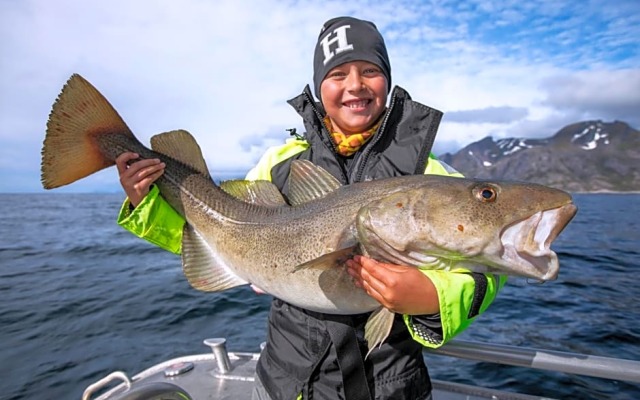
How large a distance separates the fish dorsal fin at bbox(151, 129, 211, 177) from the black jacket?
107 cm

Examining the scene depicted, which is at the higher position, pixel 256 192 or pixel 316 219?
pixel 256 192

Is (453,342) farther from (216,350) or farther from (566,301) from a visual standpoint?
(566,301)

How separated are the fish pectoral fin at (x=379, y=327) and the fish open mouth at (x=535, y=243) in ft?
2.24

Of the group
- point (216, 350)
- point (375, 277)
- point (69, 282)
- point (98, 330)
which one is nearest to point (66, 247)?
point (69, 282)

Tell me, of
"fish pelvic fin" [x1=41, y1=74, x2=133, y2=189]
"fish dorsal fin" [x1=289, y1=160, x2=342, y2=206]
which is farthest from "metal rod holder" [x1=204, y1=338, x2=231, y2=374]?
"fish dorsal fin" [x1=289, y1=160, x2=342, y2=206]

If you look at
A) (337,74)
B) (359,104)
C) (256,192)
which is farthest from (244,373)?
(337,74)

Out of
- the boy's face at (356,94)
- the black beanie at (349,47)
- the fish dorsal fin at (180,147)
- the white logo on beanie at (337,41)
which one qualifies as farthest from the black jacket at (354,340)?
the fish dorsal fin at (180,147)

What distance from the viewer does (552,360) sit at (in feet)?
9.98

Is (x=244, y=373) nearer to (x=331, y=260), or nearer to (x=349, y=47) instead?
(x=331, y=260)

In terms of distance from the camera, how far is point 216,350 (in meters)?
4.86

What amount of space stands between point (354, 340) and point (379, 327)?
0.84 ft

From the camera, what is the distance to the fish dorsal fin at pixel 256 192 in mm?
3240

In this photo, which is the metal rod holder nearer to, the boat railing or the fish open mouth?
the boat railing

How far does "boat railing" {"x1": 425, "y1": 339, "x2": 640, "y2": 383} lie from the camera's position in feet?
9.39
